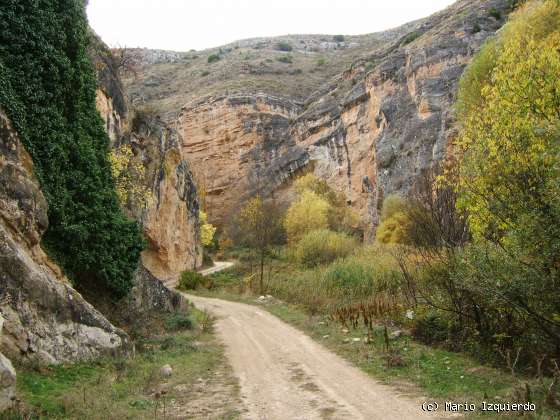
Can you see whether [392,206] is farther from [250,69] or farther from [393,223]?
[250,69]

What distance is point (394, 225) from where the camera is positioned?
2902 centimetres

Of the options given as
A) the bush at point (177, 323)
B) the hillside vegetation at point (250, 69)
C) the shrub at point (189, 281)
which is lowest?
the shrub at point (189, 281)

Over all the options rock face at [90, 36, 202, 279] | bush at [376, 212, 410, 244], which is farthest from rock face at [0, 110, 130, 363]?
bush at [376, 212, 410, 244]

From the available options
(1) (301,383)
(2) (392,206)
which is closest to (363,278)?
(1) (301,383)

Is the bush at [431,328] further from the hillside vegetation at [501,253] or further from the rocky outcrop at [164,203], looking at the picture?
the rocky outcrop at [164,203]

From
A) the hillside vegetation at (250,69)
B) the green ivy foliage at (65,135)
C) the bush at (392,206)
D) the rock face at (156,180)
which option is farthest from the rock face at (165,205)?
the hillside vegetation at (250,69)

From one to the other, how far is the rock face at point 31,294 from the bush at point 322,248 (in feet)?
71.9

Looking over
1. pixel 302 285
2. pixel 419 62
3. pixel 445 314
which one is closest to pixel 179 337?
pixel 445 314

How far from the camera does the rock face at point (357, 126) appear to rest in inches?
1464

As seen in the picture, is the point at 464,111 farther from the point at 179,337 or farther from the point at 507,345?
the point at 179,337

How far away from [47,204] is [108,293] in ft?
10.9

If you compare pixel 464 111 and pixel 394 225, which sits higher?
pixel 464 111

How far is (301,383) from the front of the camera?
328 inches

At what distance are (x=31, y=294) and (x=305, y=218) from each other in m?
33.4
